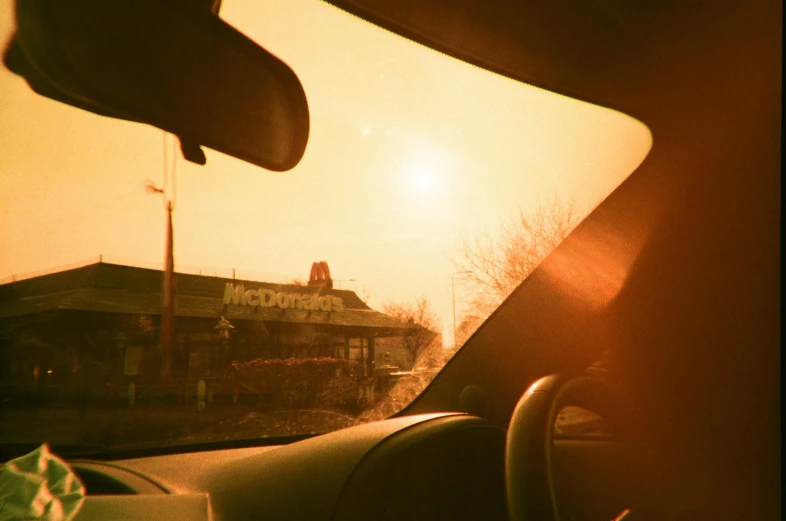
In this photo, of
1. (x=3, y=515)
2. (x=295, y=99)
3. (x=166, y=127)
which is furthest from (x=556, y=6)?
(x=3, y=515)

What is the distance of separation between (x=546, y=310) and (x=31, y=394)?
2076 mm

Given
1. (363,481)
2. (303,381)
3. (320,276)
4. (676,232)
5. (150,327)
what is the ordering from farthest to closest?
(303,381) → (320,276) → (150,327) → (676,232) → (363,481)

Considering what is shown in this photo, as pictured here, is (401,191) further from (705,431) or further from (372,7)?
(705,431)

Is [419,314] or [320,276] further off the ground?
[320,276]

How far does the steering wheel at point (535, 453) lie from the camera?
66.8 inches

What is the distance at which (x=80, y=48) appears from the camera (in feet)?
6.80

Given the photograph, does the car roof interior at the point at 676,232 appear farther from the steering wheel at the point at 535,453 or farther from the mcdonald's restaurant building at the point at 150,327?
the mcdonald's restaurant building at the point at 150,327

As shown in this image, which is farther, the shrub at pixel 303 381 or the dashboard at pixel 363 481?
the shrub at pixel 303 381

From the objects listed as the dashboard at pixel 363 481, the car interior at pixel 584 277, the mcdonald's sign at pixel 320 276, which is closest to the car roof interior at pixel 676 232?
the car interior at pixel 584 277

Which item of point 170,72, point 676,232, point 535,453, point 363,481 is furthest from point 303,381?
point 676,232

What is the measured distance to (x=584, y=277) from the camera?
8.31 ft

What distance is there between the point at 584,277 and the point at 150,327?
1.92 meters

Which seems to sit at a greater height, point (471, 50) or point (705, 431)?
point (471, 50)

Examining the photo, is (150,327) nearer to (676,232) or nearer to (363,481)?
(363,481)
